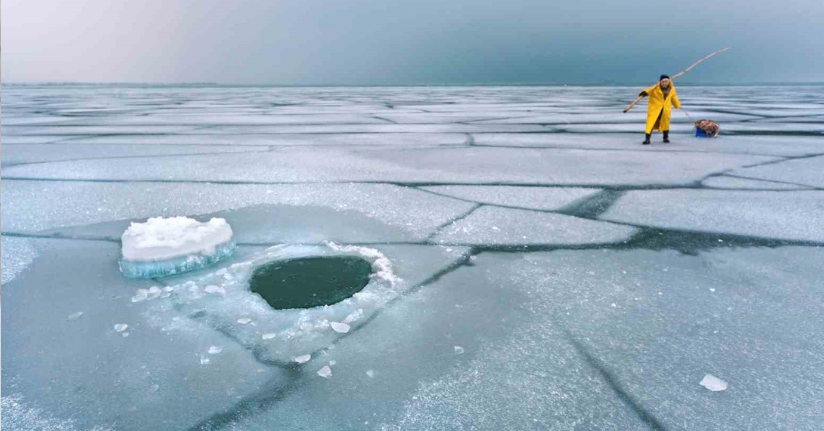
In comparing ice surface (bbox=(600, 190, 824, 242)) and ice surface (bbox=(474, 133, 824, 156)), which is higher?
ice surface (bbox=(474, 133, 824, 156))

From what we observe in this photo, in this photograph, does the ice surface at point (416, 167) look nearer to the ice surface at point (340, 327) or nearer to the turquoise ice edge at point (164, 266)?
the turquoise ice edge at point (164, 266)

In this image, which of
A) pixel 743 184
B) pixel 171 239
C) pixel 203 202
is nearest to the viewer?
pixel 171 239

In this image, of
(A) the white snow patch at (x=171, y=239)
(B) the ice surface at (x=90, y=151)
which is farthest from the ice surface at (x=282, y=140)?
(A) the white snow patch at (x=171, y=239)

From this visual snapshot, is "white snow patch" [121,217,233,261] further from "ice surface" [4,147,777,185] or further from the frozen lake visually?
"ice surface" [4,147,777,185]

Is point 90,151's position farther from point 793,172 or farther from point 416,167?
point 793,172

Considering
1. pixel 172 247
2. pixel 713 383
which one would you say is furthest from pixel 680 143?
pixel 172 247

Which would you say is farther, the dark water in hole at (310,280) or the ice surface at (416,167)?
the ice surface at (416,167)

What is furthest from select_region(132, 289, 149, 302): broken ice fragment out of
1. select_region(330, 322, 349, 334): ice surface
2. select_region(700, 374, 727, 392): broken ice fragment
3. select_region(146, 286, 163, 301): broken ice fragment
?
select_region(700, 374, 727, 392): broken ice fragment
